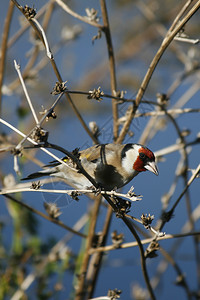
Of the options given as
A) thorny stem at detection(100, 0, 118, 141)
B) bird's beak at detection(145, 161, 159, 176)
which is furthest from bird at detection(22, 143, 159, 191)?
thorny stem at detection(100, 0, 118, 141)

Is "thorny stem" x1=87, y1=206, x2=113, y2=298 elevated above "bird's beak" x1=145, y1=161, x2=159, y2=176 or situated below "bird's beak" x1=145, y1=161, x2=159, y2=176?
below

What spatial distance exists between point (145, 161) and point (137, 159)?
0.19 ft

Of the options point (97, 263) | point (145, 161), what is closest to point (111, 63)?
point (145, 161)

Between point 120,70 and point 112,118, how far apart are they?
2543 millimetres

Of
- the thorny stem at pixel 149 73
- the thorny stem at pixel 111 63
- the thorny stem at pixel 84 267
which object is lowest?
the thorny stem at pixel 84 267

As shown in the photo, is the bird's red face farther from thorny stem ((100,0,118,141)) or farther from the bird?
thorny stem ((100,0,118,141))

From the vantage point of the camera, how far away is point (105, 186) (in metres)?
2.06

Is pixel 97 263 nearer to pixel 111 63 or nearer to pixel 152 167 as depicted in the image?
pixel 152 167

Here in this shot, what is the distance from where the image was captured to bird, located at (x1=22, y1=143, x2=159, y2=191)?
2072 mm

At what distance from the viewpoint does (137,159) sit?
7.21 feet

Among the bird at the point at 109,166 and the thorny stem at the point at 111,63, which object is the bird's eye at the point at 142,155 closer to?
the bird at the point at 109,166

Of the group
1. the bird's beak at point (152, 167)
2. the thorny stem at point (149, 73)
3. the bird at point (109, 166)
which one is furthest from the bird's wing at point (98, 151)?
the bird's beak at point (152, 167)

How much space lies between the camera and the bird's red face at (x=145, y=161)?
2.11 m

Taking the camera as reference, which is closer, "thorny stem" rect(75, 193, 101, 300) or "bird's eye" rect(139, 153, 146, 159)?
"thorny stem" rect(75, 193, 101, 300)
